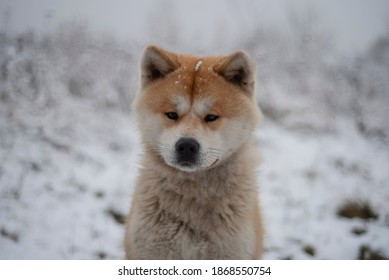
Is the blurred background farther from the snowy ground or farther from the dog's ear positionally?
the dog's ear

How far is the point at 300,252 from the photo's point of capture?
4352mm

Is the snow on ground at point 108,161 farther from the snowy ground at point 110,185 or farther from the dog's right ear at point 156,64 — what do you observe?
the dog's right ear at point 156,64

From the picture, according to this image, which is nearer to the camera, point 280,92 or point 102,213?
point 102,213

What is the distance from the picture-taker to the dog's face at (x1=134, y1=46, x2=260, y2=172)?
2.47 metres

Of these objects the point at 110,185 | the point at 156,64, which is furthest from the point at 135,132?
the point at 156,64

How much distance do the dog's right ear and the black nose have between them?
2.23 ft

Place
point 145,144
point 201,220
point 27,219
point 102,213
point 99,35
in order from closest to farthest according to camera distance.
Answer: point 201,220 < point 145,144 < point 27,219 < point 102,213 < point 99,35

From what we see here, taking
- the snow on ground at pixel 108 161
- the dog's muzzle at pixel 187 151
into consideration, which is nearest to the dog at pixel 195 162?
the dog's muzzle at pixel 187 151

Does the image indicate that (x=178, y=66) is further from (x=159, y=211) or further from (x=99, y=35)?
(x=99, y=35)

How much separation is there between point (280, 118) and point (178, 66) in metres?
4.17

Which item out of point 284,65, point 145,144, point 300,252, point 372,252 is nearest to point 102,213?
point 145,144

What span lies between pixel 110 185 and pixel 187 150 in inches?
109

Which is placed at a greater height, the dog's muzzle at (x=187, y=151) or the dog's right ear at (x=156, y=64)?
the dog's right ear at (x=156, y=64)

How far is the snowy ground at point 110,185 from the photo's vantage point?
4.13m
